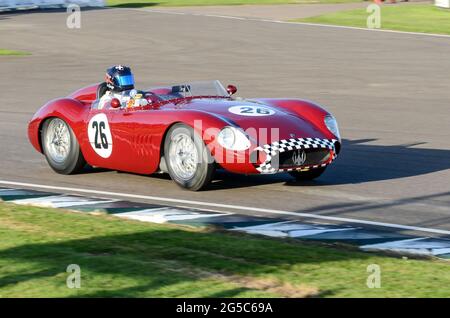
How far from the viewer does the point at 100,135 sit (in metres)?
11.8

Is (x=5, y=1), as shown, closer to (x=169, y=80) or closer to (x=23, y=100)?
(x=169, y=80)

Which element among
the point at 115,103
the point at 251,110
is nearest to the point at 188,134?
the point at 251,110

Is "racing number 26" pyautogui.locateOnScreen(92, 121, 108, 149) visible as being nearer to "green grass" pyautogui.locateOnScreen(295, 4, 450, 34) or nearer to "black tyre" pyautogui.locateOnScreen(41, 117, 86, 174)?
"black tyre" pyautogui.locateOnScreen(41, 117, 86, 174)

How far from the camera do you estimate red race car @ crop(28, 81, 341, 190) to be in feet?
34.8

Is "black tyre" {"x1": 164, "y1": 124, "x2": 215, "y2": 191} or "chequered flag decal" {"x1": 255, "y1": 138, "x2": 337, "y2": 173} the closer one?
"chequered flag decal" {"x1": 255, "y1": 138, "x2": 337, "y2": 173}

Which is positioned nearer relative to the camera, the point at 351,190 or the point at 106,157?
the point at 351,190

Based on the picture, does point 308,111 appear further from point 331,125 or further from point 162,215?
point 162,215

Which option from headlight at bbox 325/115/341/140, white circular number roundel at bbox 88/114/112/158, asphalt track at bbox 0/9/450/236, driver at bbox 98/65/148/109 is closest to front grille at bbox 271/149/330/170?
asphalt track at bbox 0/9/450/236

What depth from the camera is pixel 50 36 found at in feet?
104

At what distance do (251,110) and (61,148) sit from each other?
2.47 m

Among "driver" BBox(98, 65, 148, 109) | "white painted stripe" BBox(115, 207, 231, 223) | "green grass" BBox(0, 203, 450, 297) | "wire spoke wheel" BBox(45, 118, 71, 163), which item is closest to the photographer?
"green grass" BBox(0, 203, 450, 297)
